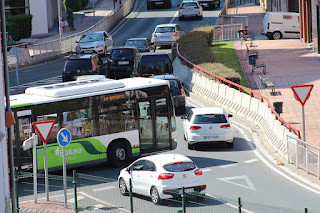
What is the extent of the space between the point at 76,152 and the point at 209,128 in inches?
192

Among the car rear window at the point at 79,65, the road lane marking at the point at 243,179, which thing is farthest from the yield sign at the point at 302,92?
the car rear window at the point at 79,65

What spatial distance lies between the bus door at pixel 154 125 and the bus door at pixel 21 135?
373 cm

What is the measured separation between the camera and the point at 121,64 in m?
36.6

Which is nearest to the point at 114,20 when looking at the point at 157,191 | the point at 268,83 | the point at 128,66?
the point at 128,66

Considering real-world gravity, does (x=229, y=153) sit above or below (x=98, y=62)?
below

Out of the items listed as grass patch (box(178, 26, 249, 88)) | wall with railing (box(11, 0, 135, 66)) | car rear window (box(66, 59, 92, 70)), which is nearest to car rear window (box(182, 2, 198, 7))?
wall with railing (box(11, 0, 135, 66))

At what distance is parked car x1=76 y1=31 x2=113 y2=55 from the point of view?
144 ft

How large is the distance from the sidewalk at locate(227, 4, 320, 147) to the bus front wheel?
6.35 meters

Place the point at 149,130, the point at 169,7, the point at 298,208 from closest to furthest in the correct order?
the point at 298,208, the point at 149,130, the point at 169,7

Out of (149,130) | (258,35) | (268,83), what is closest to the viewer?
(149,130)

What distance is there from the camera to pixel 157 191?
56.6ft

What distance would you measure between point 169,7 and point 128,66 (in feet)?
111

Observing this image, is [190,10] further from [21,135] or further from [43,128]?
[43,128]

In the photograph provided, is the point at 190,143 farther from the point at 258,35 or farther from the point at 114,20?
the point at 114,20
